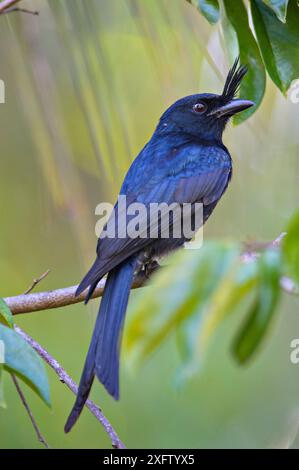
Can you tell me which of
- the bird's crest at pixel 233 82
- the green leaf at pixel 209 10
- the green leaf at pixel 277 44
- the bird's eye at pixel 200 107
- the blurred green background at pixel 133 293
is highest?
the green leaf at pixel 209 10

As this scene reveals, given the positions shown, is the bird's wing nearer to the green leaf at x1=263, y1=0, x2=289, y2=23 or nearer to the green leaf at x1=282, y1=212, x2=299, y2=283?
the green leaf at x1=263, y1=0, x2=289, y2=23

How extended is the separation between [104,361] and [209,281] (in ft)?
5.34

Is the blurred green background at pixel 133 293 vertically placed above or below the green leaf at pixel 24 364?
below

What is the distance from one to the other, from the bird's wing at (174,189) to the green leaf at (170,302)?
184 centimetres

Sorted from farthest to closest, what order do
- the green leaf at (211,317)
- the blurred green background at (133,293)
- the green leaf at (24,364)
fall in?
the blurred green background at (133,293)
the green leaf at (24,364)
the green leaf at (211,317)

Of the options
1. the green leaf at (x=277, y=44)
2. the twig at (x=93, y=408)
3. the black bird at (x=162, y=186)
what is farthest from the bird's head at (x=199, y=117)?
the twig at (x=93, y=408)

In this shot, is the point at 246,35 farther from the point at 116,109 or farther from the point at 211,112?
the point at 211,112

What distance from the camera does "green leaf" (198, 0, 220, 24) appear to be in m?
2.88

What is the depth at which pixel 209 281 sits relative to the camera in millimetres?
1258

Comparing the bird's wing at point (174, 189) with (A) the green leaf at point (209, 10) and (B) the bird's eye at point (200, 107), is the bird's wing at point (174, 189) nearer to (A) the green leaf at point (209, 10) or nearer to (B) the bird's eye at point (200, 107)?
(B) the bird's eye at point (200, 107)

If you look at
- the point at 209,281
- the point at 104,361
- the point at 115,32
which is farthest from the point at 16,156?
the point at 209,281

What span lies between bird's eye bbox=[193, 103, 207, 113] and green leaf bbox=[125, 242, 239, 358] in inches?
129

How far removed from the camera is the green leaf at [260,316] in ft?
4.03

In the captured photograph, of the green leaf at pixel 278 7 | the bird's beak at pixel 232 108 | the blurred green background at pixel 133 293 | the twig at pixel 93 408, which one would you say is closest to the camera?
the twig at pixel 93 408
